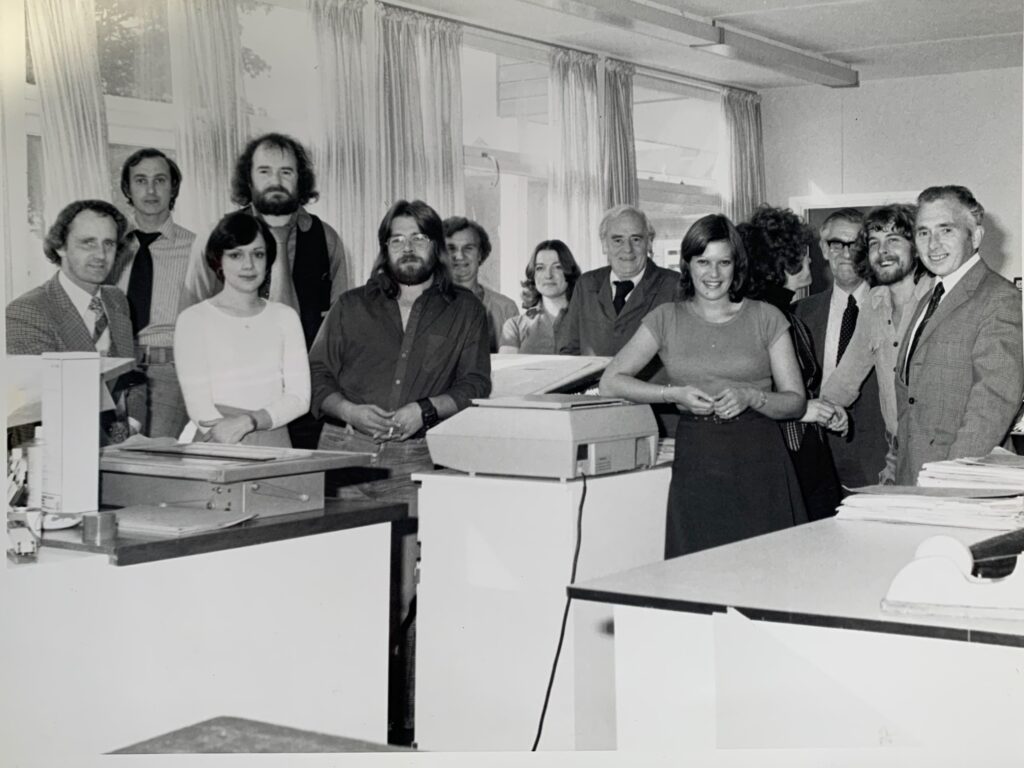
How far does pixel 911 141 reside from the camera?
436 cm

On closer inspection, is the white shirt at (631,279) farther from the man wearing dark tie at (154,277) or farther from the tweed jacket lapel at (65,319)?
the tweed jacket lapel at (65,319)

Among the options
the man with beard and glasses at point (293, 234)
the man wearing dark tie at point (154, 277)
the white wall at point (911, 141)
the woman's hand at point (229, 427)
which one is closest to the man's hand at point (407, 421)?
the man with beard and glasses at point (293, 234)

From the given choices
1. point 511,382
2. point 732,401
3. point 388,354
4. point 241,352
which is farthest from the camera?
point 511,382

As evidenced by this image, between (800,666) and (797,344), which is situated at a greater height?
(797,344)

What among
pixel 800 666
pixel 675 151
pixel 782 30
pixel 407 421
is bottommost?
pixel 800 666

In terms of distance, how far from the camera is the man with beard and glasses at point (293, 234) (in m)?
3.81

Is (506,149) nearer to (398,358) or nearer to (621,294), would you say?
(621,294)

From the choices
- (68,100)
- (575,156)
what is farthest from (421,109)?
(68,100)

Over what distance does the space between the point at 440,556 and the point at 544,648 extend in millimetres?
376

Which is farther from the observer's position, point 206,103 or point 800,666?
point 206,103

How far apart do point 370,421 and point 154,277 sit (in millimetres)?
764

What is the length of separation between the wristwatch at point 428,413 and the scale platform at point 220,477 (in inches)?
33.9

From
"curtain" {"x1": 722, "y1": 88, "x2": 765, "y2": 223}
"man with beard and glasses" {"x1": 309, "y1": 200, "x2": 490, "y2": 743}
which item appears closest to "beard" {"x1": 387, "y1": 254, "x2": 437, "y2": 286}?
"man with beard and glasses" {"x1": 309, "y1": 200, "x2": 490, "y2": 743}

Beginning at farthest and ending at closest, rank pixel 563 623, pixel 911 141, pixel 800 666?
pixel 911 141 < pixel 563 623 < pixel 800 666
